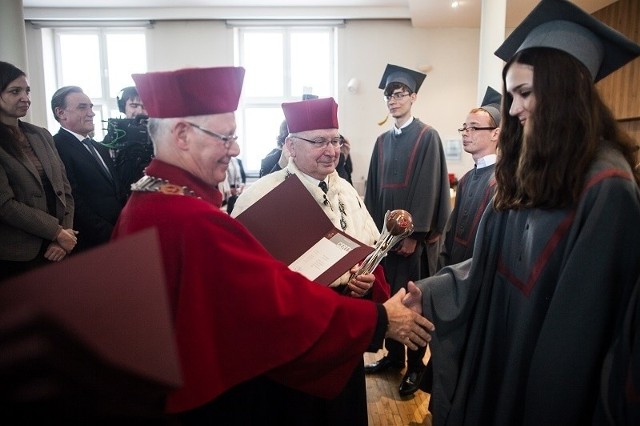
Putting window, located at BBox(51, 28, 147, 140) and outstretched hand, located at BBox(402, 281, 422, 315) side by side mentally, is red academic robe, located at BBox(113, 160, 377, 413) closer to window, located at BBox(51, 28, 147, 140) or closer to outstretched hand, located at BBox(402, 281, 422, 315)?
outstretched hand, located at BBox(402, 281, 422, 315)

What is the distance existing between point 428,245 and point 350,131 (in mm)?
4342

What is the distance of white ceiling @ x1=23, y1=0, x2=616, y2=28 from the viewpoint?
6.62 meters

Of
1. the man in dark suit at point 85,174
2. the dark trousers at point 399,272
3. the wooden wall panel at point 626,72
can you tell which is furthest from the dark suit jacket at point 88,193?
the wooden wall panel at point 626,72

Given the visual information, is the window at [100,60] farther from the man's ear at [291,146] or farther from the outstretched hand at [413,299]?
the outstretched hand at [413,299]

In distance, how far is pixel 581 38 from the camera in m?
1.15

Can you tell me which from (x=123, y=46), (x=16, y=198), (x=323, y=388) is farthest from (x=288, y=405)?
(x=123, y=46)

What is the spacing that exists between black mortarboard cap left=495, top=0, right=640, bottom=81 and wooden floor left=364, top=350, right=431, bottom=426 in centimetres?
203

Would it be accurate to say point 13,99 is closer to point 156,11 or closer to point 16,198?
point 16,198

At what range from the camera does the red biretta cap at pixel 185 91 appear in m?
1.13

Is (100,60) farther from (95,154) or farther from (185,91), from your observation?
(185,91)

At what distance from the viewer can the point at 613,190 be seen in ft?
3.40

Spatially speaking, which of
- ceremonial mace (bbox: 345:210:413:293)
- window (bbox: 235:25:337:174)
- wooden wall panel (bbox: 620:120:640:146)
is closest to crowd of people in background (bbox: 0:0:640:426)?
ceremonial mace (bbox: 345:210:413:293)

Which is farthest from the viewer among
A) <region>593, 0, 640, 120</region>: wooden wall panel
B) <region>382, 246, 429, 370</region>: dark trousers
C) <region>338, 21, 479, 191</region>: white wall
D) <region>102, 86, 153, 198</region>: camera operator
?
<region>338, 21, 479, 191</region>: white wall

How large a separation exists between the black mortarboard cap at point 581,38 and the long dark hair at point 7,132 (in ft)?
7.67
